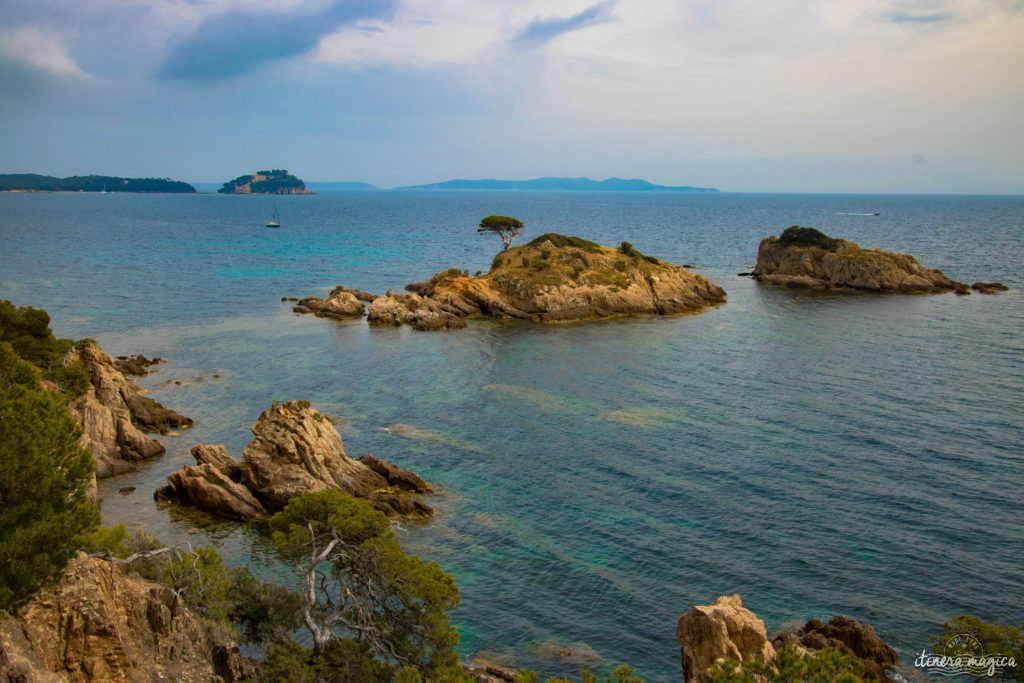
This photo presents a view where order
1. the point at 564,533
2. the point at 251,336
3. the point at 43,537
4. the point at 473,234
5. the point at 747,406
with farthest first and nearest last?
the point at 473,234
the point at 251,336
the point at 747,406
the point at 564,533
the point at 43,537

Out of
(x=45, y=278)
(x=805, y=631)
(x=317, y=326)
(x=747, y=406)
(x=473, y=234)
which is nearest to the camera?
(x=805, y=631)

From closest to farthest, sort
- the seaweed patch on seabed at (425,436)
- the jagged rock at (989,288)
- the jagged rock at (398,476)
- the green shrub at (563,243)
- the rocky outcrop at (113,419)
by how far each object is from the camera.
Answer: the jagged rock at (398,476)
the rocky outcrop at (113,419)
the seaweed patch on seabed at (425,436)
the jagged rock at (989,288)
the green shrub at (563,243)

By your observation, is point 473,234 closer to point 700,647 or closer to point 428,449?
point 428,449

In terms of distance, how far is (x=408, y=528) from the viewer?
35.0 m

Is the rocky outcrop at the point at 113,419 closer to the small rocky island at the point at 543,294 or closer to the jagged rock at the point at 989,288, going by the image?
the small rocky island at the point at 543,294

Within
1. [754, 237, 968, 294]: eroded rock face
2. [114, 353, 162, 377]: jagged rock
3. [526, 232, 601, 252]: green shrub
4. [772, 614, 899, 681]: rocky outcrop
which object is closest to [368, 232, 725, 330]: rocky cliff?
[526, 232, 601, 252]: green shrub

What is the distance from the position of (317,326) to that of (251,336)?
7.93 metres

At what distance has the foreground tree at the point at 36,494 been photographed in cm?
1614

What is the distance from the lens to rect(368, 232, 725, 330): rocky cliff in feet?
270

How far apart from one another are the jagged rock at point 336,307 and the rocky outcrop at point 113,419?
121ft

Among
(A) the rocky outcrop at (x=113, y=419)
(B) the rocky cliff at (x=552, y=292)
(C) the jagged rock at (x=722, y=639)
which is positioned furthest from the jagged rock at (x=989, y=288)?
(A) the rocky outcrop at (x=113, y=419)

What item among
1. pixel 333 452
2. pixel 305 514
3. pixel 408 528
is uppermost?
pixel 305 514

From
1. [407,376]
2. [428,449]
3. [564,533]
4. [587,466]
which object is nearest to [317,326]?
[407,376]

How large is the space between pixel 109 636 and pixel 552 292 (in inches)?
2752
